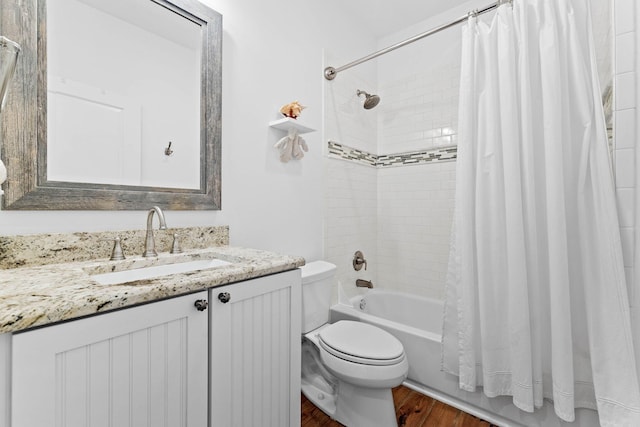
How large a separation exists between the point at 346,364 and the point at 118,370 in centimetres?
96

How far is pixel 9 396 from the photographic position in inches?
23.3

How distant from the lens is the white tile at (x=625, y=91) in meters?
1.21

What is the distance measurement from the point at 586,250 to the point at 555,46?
91 cm

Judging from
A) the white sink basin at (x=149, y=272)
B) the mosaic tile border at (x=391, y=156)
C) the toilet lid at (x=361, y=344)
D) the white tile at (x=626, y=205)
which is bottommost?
the toilet lid at (x=361, y=344)

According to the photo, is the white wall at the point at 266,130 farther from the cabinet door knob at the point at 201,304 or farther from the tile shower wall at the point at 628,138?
the tile shower wall at the point at 628,138

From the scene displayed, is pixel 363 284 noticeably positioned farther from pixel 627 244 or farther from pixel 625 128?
pixel 625 128

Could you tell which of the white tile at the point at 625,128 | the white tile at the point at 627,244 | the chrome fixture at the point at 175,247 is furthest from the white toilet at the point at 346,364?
the white tile at the point at 625,128

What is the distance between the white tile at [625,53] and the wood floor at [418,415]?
5.72 ft

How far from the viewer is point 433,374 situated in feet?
5.70

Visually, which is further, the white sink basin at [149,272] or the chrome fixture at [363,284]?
the chrome fixture at [363,284]

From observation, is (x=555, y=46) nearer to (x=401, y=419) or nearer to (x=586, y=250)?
(x=586, y=250)

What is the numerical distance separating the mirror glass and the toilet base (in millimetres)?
1288

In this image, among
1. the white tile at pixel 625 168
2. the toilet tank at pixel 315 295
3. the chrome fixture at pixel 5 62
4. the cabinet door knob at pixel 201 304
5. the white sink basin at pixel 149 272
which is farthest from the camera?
the toilet tank at pixel 315 295

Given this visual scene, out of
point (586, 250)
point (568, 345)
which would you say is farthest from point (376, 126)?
point (568, 345)
